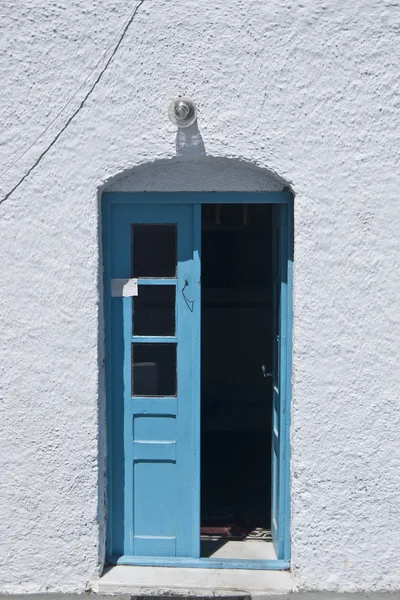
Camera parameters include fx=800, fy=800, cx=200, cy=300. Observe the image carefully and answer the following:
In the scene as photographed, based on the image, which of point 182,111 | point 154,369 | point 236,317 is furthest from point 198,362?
point 236,317

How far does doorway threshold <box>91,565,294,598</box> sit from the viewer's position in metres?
4.80

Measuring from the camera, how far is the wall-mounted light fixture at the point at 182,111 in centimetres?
461

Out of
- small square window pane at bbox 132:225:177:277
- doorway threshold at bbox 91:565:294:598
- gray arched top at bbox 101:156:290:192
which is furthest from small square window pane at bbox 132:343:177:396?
doorway threshold at bbox 91:565:294:598

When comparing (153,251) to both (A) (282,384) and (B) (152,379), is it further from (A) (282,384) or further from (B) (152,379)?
(A) (282,384)

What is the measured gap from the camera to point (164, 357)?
16.6 ft

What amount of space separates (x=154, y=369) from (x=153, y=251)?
0.75 metres

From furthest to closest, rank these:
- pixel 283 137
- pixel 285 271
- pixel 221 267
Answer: pixel 221 267 → pixel 285 271 → pixel 283 137

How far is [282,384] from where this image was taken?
16.4ft

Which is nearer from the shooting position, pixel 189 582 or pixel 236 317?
pixel 189 582

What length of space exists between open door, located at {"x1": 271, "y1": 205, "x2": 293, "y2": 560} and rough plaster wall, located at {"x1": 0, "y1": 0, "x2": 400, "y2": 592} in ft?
0.68

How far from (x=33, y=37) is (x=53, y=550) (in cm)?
309

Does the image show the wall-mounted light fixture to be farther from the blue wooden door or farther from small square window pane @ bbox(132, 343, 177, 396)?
small square window pane @ bbox(132, 343, 177, 396)

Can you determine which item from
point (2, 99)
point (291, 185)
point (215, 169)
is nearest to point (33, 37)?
point (2, 99)

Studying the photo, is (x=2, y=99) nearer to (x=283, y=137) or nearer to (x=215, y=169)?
(x=215, y=169)
